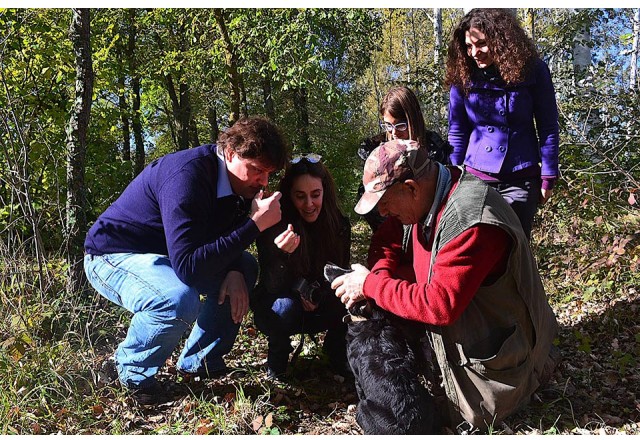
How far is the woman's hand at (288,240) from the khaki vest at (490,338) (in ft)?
2.73

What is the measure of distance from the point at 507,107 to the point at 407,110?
0.62m

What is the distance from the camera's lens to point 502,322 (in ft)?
8.47

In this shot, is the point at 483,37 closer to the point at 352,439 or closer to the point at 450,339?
the point at 450,339

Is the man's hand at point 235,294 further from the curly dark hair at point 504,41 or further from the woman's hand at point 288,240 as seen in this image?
the curly dark hair at point 504,41

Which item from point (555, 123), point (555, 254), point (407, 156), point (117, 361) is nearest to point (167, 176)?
point (117, 361)

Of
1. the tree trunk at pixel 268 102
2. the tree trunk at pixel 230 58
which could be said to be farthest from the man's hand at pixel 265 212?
the tree trunk at pixel 268 102

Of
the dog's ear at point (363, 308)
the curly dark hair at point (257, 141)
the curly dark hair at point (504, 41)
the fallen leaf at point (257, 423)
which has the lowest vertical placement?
the fallen leaf at point (257, 423)

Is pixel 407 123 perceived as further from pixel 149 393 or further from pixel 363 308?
pixel 149 393

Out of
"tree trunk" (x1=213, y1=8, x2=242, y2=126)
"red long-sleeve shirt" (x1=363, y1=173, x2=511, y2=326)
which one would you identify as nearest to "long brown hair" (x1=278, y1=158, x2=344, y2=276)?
"red long-sleeve shirt" (x1=363, y1=173, x2=511, y2=326)

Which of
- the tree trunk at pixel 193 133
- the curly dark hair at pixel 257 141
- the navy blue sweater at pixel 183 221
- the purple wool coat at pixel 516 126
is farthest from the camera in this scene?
the tree trunk at pixel 193 133

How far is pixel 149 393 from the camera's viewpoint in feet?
9.86

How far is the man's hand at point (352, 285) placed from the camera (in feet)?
8.89

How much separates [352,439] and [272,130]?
1.64 meters

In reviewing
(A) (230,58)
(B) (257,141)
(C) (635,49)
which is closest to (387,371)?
(B) (257,141)
